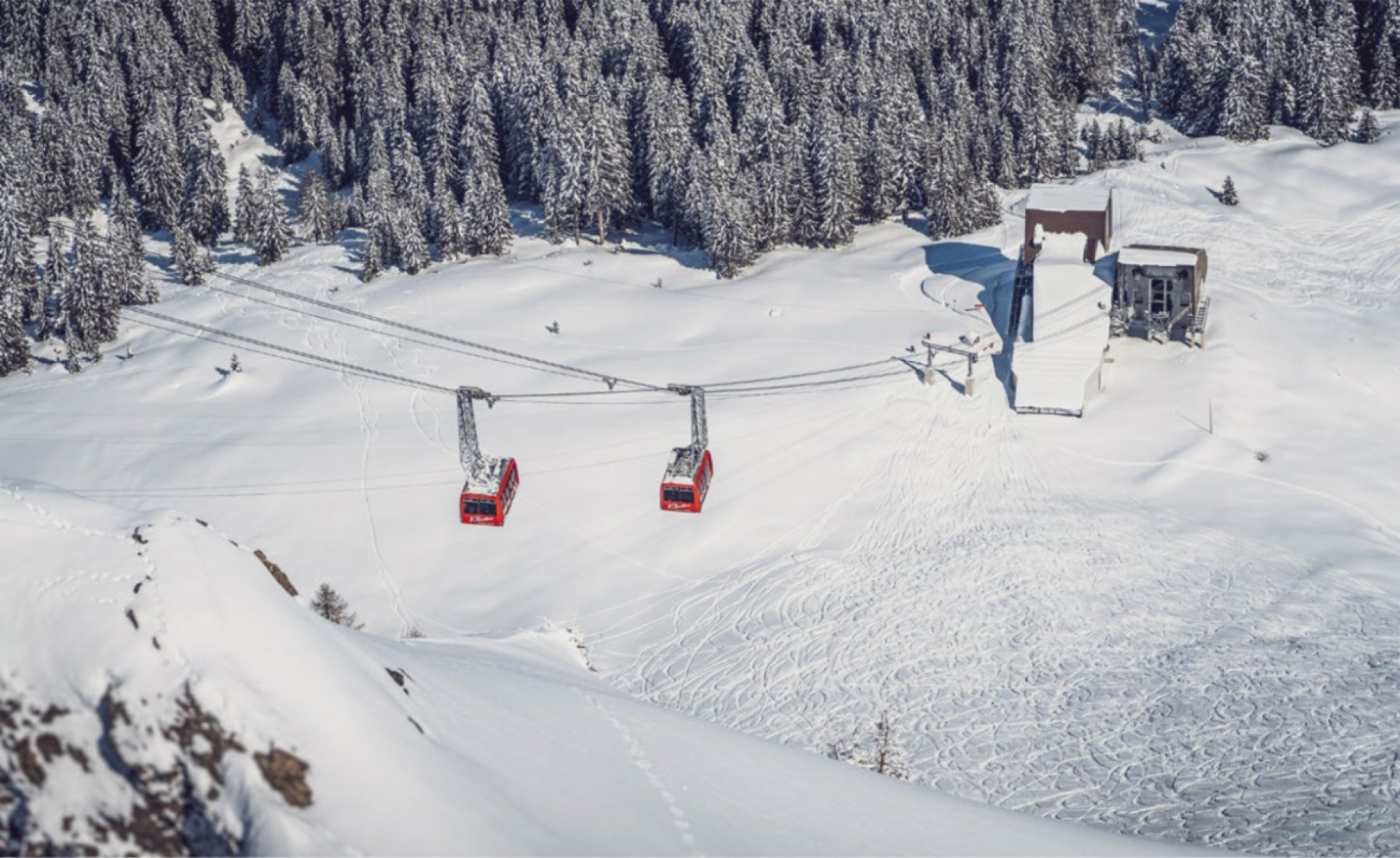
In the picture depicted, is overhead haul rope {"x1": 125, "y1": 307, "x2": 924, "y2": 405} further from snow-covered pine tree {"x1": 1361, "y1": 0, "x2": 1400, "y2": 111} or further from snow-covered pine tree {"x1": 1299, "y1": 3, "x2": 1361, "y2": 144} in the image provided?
snow-covered pine tree {"x1": 1361, "y1": 0, "x2": 1400, "y2": 111}

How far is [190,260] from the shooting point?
79000 mm

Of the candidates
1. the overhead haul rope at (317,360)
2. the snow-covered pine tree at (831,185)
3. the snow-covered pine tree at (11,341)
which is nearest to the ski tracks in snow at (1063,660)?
the overhead haul rope at (317,360)

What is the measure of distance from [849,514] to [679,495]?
7488 millimetres

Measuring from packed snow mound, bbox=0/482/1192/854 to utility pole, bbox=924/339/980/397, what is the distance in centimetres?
3520

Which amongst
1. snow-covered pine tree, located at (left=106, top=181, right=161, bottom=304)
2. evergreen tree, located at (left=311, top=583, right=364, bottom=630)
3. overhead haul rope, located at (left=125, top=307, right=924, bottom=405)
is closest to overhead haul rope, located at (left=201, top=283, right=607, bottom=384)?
overhead haul rope, located at (left=125, top=307, right=924, bottom=405)

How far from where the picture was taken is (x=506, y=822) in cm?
1425

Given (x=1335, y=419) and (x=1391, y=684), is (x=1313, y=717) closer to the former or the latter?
(x=1391, y=684)

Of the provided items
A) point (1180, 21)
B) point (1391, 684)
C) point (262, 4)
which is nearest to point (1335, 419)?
point (1391, 684)

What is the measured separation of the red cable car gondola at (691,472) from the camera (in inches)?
1625

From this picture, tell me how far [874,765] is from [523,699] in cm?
1191

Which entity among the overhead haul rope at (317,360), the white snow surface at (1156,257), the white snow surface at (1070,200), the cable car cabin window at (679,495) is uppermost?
the white snow surface at (1070,200)

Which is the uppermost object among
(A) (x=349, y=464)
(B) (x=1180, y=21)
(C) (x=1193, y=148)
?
(B) (x=1180, y=21)

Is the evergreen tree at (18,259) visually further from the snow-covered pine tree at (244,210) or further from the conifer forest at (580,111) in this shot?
the snow-covered pine tree at (244,210)

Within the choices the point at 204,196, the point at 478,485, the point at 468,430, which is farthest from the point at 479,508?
the point at 204,196
